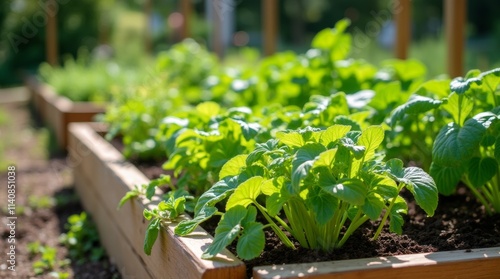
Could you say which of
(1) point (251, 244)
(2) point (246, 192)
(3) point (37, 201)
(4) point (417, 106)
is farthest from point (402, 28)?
(1) point (251, 244)

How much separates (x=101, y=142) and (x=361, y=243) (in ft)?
8.57

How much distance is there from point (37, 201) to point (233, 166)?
9.67 ft

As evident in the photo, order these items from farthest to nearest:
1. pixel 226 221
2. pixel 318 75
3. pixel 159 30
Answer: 1. pixel 159 30
2. pixel 318 75
3. pixel 226 221

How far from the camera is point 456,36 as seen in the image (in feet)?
14.4

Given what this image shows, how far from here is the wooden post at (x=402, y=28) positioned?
4918mm

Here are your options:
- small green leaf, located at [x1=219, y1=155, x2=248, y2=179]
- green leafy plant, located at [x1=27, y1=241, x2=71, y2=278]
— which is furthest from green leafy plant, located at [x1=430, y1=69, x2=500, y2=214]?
green leafy plant, located at [x1=27, y1=241, x2=71, y2=278]

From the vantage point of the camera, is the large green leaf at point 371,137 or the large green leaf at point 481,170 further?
the large green leaf at point 481,170

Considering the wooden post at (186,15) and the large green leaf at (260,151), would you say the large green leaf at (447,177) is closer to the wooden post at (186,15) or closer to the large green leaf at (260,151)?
the large green leaf at (260,151)

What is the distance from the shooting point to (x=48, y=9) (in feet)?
41.8

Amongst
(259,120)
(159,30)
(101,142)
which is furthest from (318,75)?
(159,30)

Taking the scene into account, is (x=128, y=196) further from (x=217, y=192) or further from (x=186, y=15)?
(x=186, y=15)

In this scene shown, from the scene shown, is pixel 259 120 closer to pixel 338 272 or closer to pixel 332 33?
pixel 338 272

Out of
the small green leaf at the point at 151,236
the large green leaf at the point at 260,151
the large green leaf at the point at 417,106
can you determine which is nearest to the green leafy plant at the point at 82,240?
the small green leaf at the point at 151,236

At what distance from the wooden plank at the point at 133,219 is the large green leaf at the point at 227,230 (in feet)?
0.12
